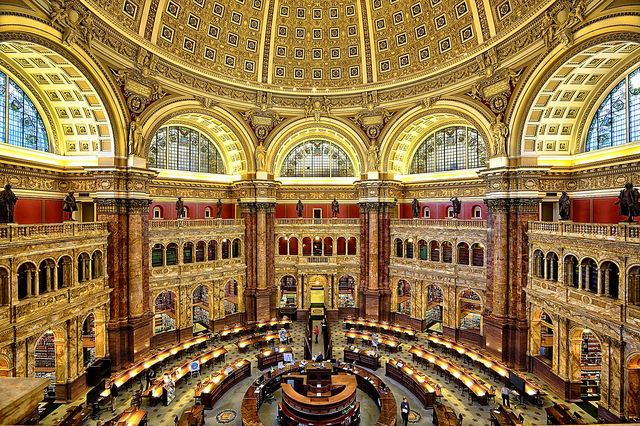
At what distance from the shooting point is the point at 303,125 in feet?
101

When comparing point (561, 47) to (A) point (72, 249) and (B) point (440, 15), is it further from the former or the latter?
(A) point (72, 249)

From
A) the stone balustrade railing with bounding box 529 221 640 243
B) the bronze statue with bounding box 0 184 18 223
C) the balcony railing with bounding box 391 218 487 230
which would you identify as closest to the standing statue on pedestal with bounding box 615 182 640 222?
the stone balustrade railing with bounding box 529 221 640 243

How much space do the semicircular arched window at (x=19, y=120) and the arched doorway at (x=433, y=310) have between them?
32.2 meters

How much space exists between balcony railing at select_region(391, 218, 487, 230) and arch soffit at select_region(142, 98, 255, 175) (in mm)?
15339

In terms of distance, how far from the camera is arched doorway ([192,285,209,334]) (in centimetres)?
3026

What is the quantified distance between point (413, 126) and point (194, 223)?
21.4 meters

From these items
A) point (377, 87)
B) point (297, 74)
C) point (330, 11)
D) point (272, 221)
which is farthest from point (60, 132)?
point (377, 87)

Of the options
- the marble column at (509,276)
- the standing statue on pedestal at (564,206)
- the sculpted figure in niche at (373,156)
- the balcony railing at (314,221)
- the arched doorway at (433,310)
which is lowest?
the arched doorway at (433,310)

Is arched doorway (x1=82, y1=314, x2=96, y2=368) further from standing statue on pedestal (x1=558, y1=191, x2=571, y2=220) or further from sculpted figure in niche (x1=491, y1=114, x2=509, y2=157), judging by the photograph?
standing statue on pedestal (x1=558, y1=191, x2=571, y2=220)

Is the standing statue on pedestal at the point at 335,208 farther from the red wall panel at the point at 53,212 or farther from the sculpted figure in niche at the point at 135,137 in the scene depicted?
the red wall panel at the point at 53,212

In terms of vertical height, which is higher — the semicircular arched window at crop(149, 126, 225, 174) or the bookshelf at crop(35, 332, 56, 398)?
the semicircular arched window at crop(149, 126, 225, 174)

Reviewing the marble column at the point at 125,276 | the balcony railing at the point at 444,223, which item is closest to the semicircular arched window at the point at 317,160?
the balcony railing at the point at 444,223

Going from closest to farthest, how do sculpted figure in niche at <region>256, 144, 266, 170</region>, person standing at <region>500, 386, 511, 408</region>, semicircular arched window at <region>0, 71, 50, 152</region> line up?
person standing at <region>500, 386, 511, 408</region> → semicircular arched window at <region>0, 71, 50, 152</region> → sculpted figure in niche at <region>256, 144, 266, 170</region>

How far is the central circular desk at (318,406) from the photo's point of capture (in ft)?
52.0
